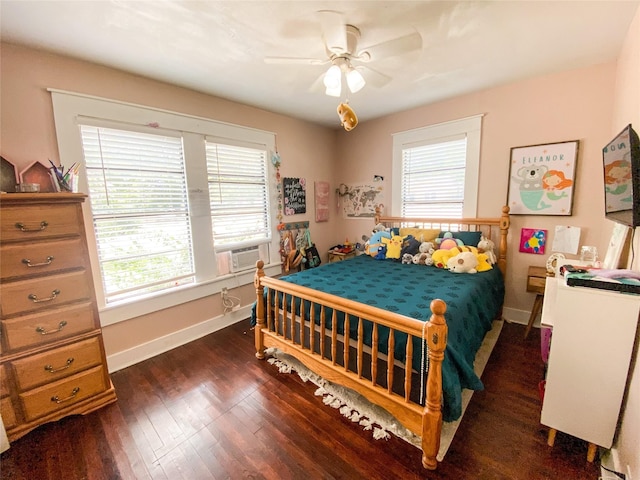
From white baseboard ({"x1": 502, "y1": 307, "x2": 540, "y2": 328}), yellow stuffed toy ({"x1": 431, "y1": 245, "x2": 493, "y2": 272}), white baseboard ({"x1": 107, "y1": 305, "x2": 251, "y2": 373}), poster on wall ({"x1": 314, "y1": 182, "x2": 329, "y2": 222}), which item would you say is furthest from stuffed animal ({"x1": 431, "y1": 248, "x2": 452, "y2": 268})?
white baseboard ({"x1": 107, "y1": 305, "x2": 251, "y2": 373})

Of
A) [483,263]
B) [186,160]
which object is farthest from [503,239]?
[186,160]

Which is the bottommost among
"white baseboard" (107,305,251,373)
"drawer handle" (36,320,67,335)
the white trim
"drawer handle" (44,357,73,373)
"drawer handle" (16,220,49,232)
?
"white baseboard" (107,305,251,373)

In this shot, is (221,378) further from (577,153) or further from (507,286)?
(577,153)

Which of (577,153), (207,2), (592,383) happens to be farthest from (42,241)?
(577,153)

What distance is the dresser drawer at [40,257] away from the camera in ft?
4.94

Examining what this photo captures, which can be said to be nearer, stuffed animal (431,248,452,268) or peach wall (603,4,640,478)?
peach wall (603,4,640,478)

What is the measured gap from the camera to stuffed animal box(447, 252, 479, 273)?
2.52 metres

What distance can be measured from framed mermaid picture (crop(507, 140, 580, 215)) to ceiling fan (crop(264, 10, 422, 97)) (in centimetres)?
178

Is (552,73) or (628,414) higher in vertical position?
(552,73)

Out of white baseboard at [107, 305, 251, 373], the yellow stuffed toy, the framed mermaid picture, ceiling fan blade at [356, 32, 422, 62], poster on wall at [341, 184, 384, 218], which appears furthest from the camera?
poster on wall at [341, 184, 384, 218]

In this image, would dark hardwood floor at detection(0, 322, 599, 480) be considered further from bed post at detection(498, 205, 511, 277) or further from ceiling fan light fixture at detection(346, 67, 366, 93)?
ceiling fan light fixture at detection(346, 67, 366, 93)

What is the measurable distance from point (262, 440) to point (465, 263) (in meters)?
2.21

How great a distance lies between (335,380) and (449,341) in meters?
0.79

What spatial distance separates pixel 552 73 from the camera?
8.09ft
